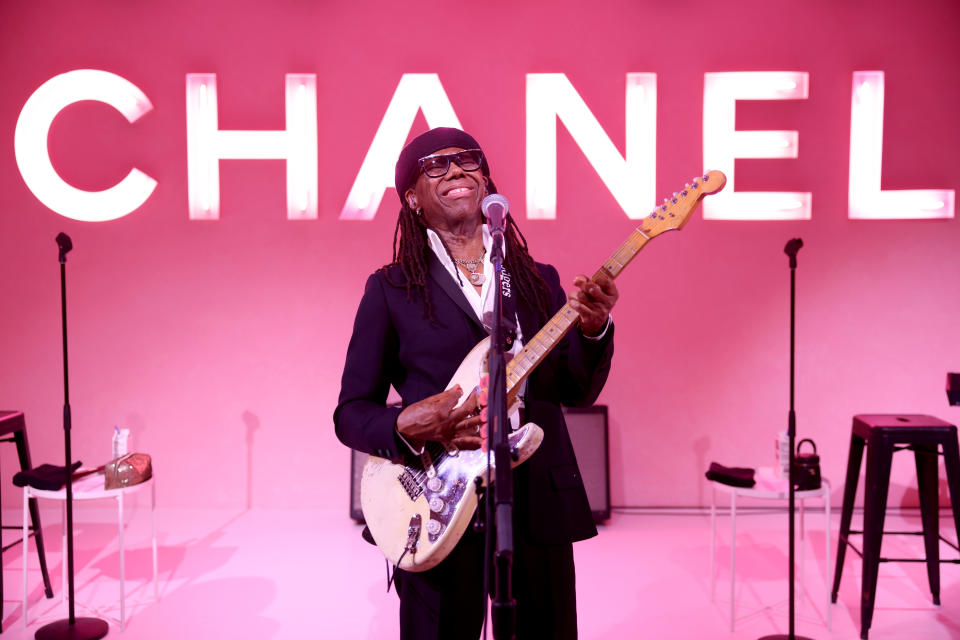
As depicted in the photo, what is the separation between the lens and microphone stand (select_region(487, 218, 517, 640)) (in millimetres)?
1316

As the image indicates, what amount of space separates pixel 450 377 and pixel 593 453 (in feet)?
8.99

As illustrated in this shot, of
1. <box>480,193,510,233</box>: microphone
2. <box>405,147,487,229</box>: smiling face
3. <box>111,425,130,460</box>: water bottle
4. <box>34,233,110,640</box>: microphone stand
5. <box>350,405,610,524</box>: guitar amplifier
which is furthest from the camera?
<box>350,405,610,524</box>: guitar amplifier

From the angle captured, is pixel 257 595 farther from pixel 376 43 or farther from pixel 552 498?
pixel 376 43

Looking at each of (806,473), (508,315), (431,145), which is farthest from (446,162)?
(806,473)

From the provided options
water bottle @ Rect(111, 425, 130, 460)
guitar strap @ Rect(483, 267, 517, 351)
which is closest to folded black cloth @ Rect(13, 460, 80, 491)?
water bottle @ Rect(111, 425, 130, 460)

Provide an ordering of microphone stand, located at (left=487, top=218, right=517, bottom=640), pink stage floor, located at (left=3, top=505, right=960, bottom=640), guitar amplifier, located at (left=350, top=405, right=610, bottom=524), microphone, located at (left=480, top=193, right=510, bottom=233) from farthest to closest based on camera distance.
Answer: guitar amplifier, located at (left=350, top=405, right=610, bottom=524) → pink stage floor, located at (left=3, top=505, right=960, bottom=640) → microphone, located at (left=480, top=193, right=510, bottom=233) → microphone stand, located at (left=487, top=218, right=517, bottom=640)

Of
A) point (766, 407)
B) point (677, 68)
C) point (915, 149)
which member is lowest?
point (766, 407)

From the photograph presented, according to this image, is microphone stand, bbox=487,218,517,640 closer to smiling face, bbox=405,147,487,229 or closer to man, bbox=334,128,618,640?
man, bbox=334,128,618,640

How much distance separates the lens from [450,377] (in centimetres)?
183

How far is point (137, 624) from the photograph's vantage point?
10.6ft

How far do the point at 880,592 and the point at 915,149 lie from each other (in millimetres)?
2462

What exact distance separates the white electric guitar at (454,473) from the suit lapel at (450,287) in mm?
103

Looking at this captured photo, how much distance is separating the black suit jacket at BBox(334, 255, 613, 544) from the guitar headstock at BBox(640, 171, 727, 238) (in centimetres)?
25

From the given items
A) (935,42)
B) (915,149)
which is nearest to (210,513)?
(915,149)
